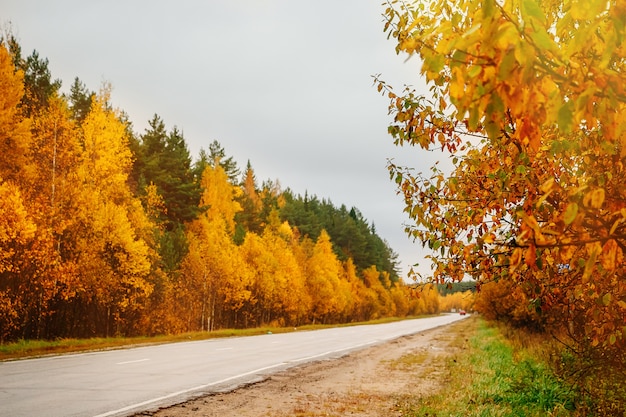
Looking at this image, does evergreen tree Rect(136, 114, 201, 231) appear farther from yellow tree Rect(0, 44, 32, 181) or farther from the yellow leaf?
the yellow leaf

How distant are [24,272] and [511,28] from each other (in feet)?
80.4

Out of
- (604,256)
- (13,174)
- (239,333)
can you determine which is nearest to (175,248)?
(239,333)

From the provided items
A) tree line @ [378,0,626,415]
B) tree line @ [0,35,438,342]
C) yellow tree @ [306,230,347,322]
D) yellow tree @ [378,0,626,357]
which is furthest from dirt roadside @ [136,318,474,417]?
yellow tree @ [306,230,347,322]

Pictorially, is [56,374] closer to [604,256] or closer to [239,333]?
[604,256]

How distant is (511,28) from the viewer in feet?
5.73

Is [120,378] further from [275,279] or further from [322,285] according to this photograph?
[322,285]

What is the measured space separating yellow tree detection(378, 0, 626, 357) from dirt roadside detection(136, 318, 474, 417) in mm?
4896

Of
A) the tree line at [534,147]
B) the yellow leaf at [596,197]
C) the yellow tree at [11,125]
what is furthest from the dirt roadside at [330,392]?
the yellow tree at [11,125]

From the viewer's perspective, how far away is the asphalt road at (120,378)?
8.57m

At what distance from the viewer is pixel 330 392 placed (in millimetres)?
11242

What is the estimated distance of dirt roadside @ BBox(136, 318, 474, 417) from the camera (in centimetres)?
899

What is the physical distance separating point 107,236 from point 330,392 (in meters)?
17.8

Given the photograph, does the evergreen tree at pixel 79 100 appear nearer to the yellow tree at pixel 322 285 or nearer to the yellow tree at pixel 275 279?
the yellow tree at pixel 275 279

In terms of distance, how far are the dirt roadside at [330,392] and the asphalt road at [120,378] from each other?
60 centimetres
